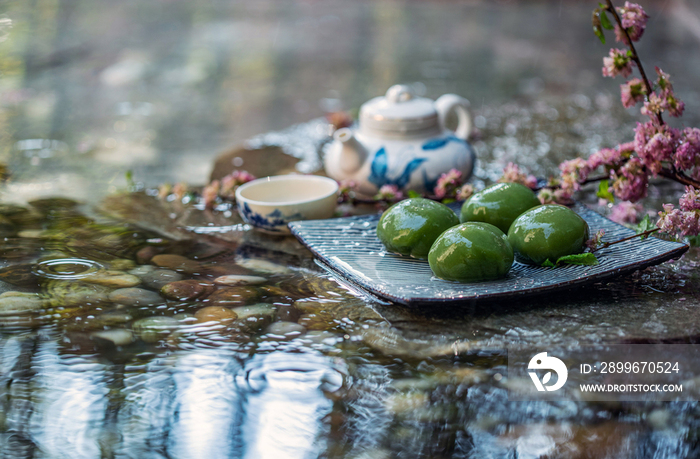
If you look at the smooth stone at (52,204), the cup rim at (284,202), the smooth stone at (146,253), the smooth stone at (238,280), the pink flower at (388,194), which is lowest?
the smooth stone at (238,280)

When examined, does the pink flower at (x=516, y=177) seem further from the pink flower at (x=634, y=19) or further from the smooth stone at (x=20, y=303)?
the smooth stone at (x=20, y=303)

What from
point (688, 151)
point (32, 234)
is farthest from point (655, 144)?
point (32, 234)

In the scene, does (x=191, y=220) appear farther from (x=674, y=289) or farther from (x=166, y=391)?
(x=674, y=289)

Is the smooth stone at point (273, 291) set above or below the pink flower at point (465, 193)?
below

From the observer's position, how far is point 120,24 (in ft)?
17.6

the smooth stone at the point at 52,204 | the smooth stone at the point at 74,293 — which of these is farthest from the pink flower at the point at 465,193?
the smooth stone at the point at 52,204

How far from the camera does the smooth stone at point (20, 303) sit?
1.31 metres

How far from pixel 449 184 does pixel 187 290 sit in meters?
0.80

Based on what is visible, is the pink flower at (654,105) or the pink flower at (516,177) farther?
the pink flower at (516,177)

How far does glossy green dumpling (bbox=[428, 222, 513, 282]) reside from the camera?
3.96 feet

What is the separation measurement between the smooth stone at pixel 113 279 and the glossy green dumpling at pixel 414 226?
582 mm

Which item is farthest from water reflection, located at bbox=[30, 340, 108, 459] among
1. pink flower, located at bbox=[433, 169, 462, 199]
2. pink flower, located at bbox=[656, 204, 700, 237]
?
pink flower, located at bbox=[656, 204, 700, 237]

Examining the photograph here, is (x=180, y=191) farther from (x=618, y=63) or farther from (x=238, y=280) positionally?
(x=618, y=63)

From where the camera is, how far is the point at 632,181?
1436 millimetres
